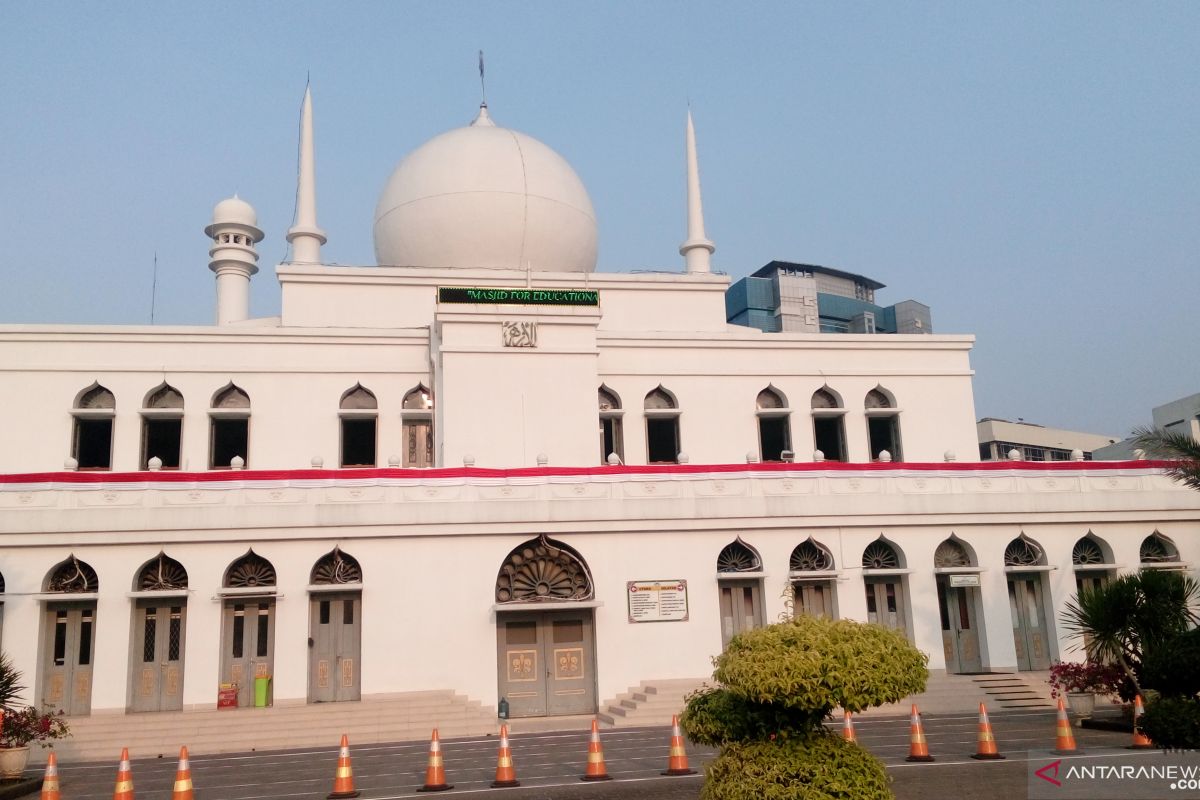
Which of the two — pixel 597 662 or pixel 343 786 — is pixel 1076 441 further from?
pixel 343 786

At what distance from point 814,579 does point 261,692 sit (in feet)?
41.7

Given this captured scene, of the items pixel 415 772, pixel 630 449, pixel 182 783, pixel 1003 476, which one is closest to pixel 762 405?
pixel 630 449

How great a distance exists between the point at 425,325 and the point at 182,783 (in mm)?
17606

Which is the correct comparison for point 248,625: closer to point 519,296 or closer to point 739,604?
point 519,296

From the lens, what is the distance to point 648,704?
22.3 m

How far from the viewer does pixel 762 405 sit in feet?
101

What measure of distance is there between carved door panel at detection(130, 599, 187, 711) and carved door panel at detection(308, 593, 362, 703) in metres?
2.75

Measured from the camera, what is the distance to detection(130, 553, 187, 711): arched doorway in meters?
22.2

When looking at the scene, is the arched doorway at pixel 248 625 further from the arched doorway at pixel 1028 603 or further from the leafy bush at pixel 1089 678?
the arched doorway at pixel 1028 603

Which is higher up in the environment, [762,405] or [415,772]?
[762,405]

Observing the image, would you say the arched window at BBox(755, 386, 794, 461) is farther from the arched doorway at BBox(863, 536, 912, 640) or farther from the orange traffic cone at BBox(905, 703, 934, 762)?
the orange traffic cone at BBox(905, 703, 934, 762)

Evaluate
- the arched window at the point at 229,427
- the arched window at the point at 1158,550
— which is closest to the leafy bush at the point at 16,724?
the arched window at the point at 229,427

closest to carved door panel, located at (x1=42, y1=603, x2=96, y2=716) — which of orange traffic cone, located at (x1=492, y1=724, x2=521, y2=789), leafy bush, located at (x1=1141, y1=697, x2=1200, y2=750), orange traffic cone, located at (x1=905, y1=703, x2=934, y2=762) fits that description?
orange traffic cone, located at (x1=492, y1=724, x2=521, y2=789)

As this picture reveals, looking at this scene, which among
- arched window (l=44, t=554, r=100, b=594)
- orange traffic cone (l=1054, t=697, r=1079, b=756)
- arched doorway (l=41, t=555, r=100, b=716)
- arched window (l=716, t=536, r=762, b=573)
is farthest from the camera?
arched window (l=716, t=536, r=762, b=573)
